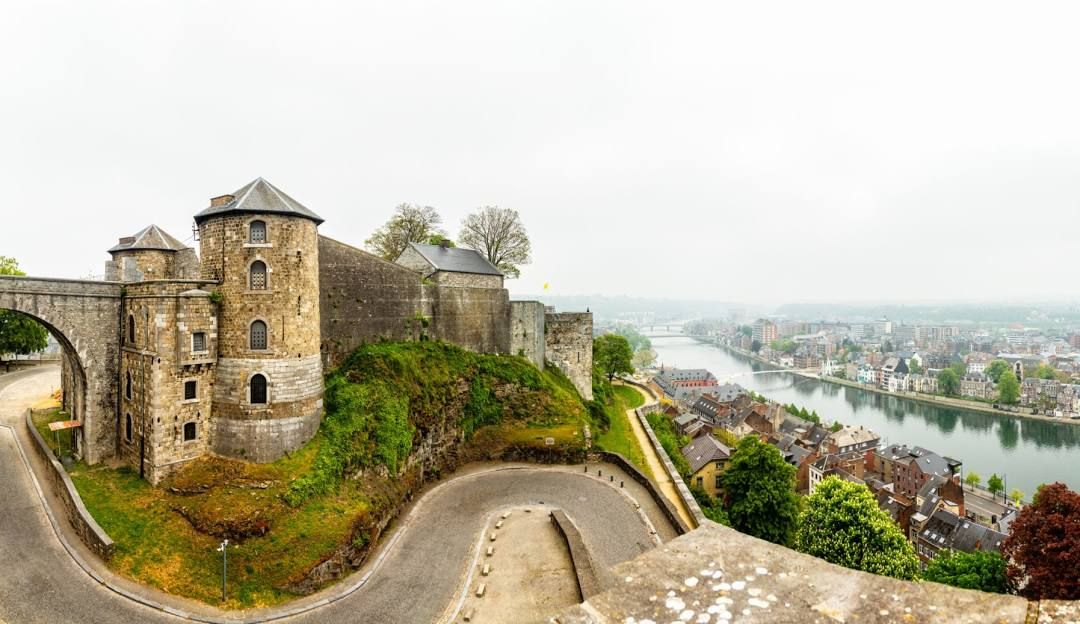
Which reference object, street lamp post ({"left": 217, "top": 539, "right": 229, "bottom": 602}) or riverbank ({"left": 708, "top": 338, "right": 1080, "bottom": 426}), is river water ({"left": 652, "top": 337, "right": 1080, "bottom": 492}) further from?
street lamp post ({"left": 217, "top": 539, "right": 229, "bottom": 602})

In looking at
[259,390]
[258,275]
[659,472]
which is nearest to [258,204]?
[258,275]

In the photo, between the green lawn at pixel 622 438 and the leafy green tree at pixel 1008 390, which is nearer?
the green lawn at pixel 622 438

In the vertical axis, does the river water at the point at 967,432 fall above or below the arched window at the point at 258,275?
below

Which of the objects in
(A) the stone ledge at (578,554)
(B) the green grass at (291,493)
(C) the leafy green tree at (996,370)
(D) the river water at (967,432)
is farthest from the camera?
(C) the leafy green tree at (996,370)

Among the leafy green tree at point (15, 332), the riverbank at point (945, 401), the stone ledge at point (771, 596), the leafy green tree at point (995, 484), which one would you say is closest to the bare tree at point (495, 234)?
the leafy green tree at point (15, 332)

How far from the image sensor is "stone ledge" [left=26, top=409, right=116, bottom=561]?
1453 cm

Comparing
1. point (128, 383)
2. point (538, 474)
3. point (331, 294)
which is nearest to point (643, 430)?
point (538, 474)

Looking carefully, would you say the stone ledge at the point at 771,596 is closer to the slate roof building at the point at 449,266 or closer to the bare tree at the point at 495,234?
the slate roof building at the point at 449,266

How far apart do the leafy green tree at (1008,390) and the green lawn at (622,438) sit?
86739 millimetres

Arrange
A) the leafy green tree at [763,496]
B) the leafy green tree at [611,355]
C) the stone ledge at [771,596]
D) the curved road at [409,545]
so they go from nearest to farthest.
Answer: the stone ledge at [771,596] → the curved road at [409,545] → the leafy green tree at [763,496] → the leafy green tree at [611,355]

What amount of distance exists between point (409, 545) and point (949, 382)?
383ft

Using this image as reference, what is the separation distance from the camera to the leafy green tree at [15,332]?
107ft

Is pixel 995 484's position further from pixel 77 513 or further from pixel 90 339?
pixel 90 339

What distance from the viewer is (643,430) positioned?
1278 inches
